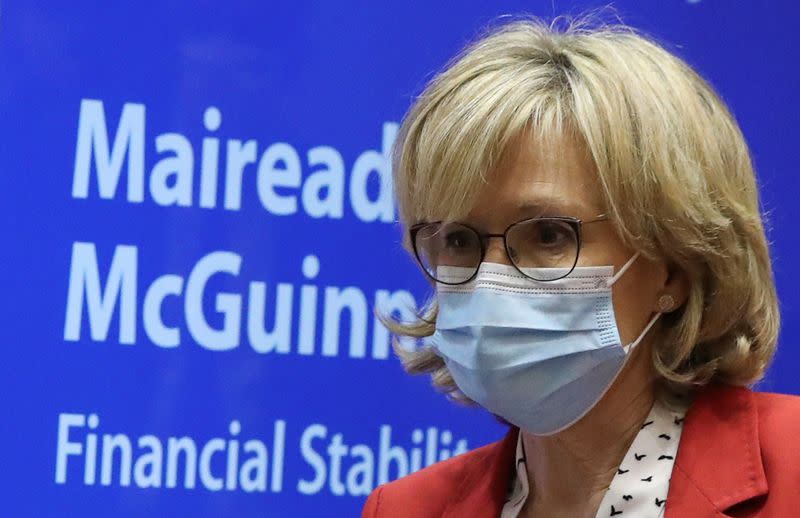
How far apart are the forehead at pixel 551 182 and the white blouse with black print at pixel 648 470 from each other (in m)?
0.32

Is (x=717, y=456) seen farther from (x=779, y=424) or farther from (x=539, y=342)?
(x=539, y=342)

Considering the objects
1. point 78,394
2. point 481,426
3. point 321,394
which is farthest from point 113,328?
point 481,426

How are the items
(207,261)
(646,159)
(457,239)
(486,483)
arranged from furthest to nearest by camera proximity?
(207,261) → (486,483) → (457,239) → (646,159)

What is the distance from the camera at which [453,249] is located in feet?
5.55

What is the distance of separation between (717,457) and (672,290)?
0.24 m

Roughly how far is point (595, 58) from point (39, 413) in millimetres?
1445

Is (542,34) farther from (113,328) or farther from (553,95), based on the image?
(113,328)

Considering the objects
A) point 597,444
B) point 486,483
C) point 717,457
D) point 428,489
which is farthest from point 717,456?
point 428,489

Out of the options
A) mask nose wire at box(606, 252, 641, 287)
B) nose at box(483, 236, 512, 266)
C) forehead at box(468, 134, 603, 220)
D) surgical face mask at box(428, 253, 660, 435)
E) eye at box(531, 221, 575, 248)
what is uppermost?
forehead at box(468, 134, 603, 220)

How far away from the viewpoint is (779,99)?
2.54 meters

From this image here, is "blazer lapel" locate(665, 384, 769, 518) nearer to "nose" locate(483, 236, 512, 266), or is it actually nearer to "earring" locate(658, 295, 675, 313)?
"earring" locate(658, 295, 675, 313)

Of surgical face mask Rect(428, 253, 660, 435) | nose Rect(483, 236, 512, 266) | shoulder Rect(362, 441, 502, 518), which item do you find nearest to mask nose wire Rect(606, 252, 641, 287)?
surgical face mask Rect(428, 253, 660, 435)

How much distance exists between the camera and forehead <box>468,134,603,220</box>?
5.25 ft

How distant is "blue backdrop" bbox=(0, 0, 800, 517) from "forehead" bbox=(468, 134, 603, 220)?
92cm
